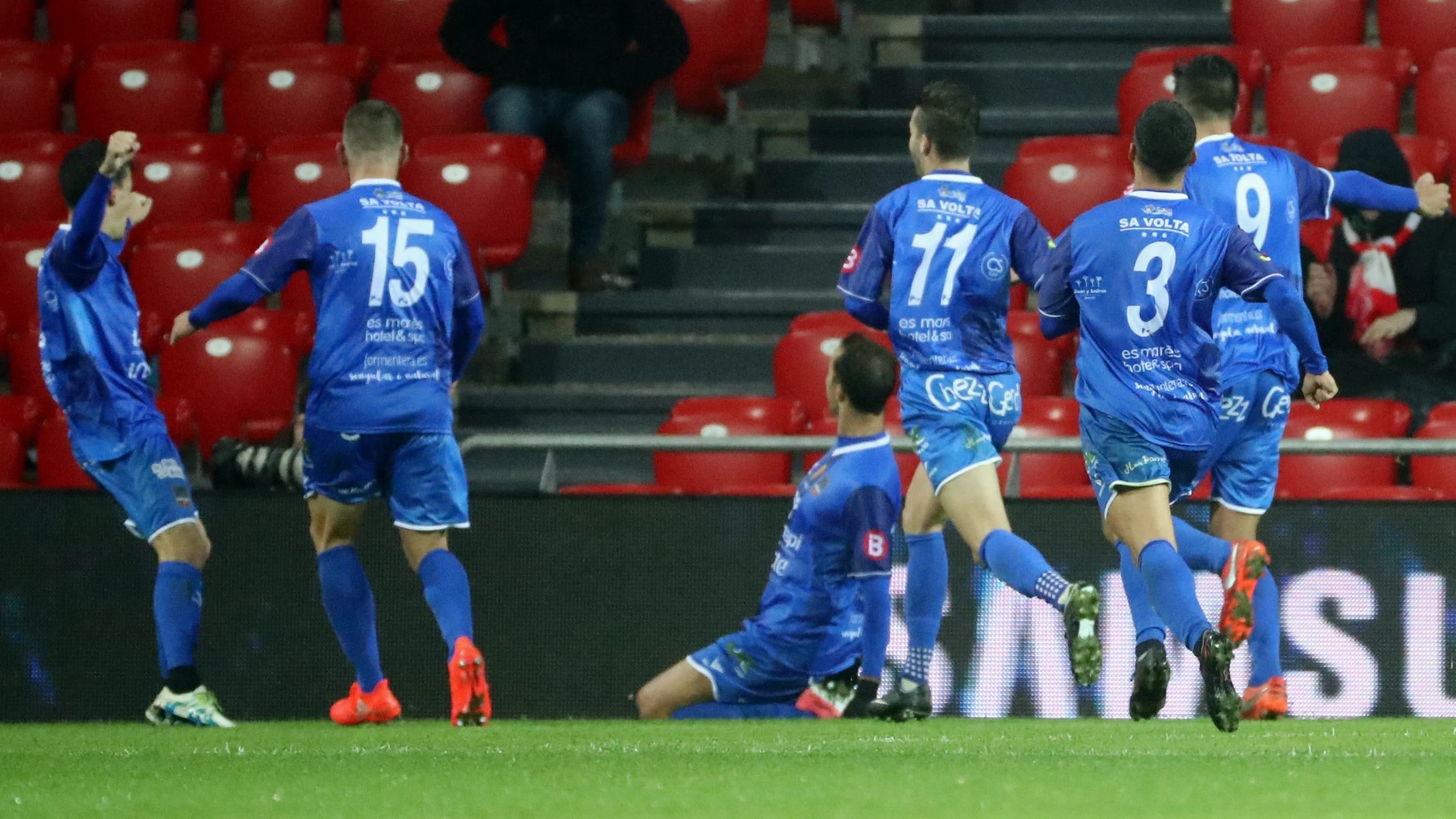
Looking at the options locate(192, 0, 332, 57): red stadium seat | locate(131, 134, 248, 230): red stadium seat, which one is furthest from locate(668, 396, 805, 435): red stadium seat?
locate(192, 0, 332, 57): red stadium seat

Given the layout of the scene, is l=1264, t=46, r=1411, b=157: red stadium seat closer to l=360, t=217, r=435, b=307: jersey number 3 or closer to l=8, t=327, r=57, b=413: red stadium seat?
l=360, t=217, r=435, b=307: jersey number 3

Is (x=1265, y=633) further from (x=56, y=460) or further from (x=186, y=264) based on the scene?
(x=186, y=264)

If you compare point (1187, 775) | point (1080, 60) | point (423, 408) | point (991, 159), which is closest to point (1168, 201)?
point (1187, 775)

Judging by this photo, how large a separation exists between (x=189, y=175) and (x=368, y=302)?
3997mm

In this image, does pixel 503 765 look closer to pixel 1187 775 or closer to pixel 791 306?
pixel 1187 775

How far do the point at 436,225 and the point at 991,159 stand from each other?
4.37m

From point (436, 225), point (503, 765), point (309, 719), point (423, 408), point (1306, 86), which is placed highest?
point (1306, 86)

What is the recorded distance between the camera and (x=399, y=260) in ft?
22.2

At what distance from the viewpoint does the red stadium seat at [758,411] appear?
342 inches

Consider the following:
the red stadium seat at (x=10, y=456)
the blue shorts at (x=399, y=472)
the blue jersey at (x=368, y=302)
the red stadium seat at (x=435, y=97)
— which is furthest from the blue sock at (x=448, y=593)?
the red stadium seat at (x=435, y=97)

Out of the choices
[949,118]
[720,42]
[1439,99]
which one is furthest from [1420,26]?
[949,118]

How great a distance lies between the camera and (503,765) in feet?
17.4

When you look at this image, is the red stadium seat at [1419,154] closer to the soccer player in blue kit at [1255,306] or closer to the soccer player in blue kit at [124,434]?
the soccer player in blue kit at [1255,306]

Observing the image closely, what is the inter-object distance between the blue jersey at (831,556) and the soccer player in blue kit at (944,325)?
14 centimetres
